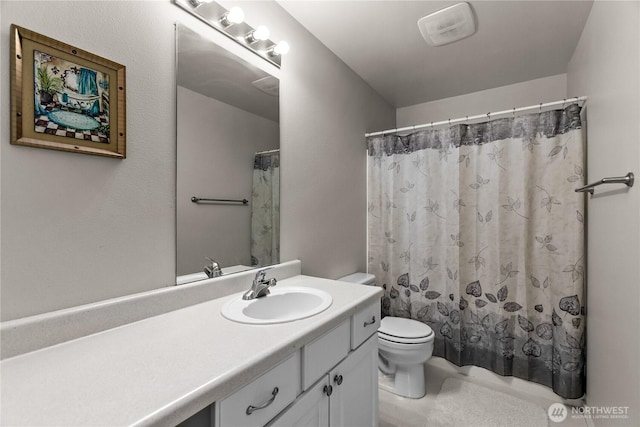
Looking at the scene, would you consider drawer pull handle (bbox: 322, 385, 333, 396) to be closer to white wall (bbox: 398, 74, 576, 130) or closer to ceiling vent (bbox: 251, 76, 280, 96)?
ceiling vent (bbox: 251, 76, 280, 96)

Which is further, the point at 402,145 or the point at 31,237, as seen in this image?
the point at 402,145

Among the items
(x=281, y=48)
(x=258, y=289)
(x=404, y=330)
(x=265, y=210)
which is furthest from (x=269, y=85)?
(x=404, y=330)

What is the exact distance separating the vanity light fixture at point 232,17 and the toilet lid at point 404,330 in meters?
1.85

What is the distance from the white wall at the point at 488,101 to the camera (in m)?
2.46

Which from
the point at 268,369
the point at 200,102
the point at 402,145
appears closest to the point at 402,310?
the point at 402,145

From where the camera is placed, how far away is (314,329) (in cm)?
93

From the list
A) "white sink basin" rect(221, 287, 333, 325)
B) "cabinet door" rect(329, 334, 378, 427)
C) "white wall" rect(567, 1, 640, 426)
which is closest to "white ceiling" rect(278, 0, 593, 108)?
"white wall" rect(567, 1, 640, 426)

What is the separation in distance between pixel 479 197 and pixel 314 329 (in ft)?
5.70

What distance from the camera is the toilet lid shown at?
1871 mm

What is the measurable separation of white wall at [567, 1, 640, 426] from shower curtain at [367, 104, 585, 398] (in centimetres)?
11

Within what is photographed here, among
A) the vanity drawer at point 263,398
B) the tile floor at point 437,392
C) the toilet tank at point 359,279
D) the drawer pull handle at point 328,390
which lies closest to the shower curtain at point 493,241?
the tile floor at point 437,392

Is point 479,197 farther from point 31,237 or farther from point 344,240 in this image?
point 31,237
